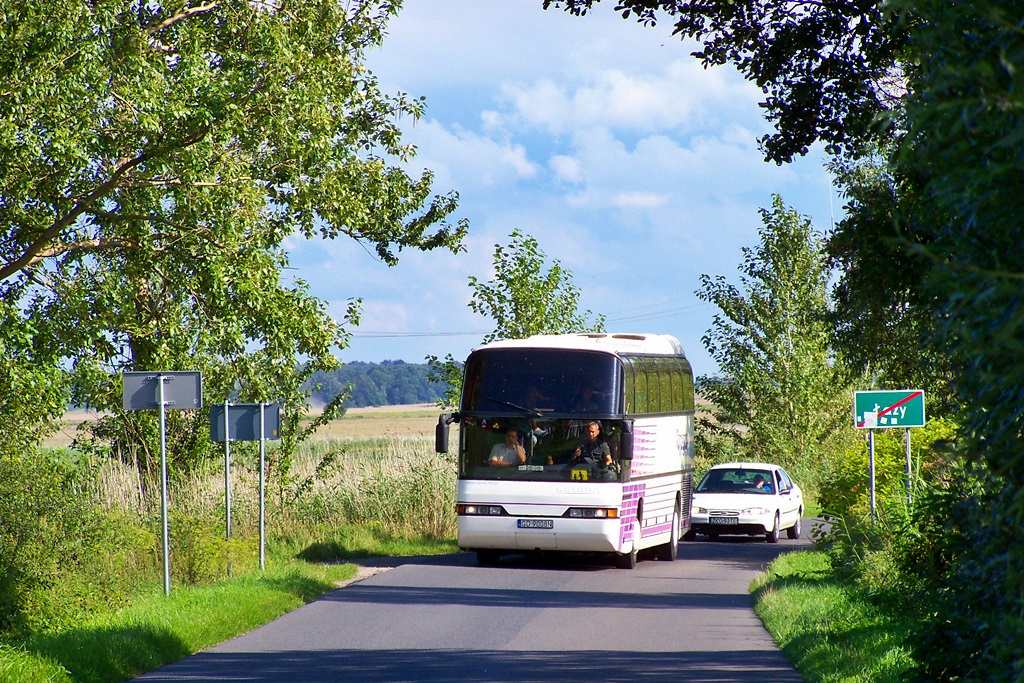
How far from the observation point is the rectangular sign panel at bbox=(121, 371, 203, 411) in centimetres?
1581

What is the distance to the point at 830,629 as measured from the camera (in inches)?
492

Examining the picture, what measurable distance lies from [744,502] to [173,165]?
14.1 meters

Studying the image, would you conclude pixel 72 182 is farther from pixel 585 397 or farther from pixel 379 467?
pixel 379 467

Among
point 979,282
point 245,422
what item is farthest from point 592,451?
point 979,282

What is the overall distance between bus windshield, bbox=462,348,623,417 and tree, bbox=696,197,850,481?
20761mm

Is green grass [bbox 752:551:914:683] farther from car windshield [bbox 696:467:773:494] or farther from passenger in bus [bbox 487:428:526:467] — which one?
car windshield [bbox 696:467:773:494]

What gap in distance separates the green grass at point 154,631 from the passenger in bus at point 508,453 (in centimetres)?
449

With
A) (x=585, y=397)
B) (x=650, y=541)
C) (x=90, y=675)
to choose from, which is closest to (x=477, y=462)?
(x=585, y=397)

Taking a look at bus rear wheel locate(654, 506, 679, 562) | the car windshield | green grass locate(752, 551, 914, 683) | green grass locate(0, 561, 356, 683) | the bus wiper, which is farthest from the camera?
the car windshield

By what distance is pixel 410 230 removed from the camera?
29.2m

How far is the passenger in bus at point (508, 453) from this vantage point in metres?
21.8

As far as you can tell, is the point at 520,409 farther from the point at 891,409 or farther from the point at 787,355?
the point at 787,355

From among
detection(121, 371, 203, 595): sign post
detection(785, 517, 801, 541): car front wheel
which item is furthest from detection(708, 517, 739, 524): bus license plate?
detection(121, 371, 203, 595): sign post

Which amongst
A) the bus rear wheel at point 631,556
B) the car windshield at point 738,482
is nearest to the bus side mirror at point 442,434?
the bus rear wheel at point 631,556
